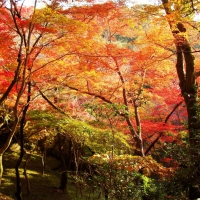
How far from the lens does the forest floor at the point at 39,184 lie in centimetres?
890

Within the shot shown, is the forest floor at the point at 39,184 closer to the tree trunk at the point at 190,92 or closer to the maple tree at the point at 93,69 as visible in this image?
the maple tree at the point at 93,69

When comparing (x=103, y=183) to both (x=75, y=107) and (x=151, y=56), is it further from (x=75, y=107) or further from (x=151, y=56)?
(x=75, y=107)

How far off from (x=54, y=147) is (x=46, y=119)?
7.41m

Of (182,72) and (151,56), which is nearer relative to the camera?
(182,72)

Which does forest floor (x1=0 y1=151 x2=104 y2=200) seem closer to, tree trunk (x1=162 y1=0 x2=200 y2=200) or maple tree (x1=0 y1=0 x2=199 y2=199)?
maple tree (x1=0 y1=0 x2=199 y2=199)

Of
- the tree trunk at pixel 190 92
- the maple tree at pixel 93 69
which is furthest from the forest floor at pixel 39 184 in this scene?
the tree trunk at pixel 190 92

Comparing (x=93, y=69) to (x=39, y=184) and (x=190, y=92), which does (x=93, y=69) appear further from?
(x=39, y=184)

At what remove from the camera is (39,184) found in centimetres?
1009

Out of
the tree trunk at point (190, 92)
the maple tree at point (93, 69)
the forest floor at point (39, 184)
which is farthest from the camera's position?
the forest floor at point (39, 184)

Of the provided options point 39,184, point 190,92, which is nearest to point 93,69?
point 190,92

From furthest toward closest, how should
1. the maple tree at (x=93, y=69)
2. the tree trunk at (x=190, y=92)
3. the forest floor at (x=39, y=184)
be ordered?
the forest floor at (x=39, y=184) < the tree trunk at (x=190, y=92) < the maple tree at (x=93, y=69)

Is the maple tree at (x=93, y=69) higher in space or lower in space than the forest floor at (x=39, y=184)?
higher

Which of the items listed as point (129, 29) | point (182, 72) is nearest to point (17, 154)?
point (129, 29)

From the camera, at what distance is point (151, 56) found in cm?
843
